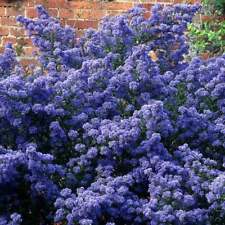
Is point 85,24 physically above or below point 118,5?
below

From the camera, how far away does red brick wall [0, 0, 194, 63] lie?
4969mm

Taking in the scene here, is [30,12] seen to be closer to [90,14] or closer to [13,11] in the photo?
[13,11]

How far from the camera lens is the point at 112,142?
2.77 m

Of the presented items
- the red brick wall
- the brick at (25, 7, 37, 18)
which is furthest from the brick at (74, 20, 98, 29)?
the brick at (25, 7, 37, 18)

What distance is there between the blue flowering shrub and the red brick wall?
1.54 meters

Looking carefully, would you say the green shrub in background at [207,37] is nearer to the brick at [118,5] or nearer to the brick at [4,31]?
the brick at [118,5]

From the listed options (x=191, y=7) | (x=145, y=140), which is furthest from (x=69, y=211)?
(x=191, y=7)

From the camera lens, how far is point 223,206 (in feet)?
8.56

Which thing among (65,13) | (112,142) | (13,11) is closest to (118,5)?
(65,13)

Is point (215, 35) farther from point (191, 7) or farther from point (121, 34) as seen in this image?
point (121, 34)

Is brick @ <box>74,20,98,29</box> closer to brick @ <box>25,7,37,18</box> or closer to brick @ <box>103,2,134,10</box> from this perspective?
brick @ <box>103,2,134,10</box>

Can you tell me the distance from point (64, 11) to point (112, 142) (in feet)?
7.93

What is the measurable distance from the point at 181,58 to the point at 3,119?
121cm

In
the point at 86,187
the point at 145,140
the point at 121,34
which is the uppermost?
the point at 121,34
